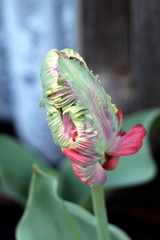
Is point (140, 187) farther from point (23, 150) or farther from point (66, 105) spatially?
point (66, 105)

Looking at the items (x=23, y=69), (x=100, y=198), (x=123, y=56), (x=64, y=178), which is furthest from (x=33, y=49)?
(x=100, y=198)

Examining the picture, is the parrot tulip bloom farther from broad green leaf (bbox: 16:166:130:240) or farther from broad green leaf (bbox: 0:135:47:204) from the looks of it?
broad green leaf (bbox: 0:135:47:204)

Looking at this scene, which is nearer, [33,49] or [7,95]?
[33,49]

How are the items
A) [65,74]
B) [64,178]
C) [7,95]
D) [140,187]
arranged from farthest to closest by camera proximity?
[7,95]
[140,187]
[64,178]
[65,74]

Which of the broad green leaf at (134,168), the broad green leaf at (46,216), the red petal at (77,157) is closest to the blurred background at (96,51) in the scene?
the broad green leaf at (134,168)

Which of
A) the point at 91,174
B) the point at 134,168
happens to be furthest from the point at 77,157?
the point at 134,168

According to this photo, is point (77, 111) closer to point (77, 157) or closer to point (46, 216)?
point (77, 157)

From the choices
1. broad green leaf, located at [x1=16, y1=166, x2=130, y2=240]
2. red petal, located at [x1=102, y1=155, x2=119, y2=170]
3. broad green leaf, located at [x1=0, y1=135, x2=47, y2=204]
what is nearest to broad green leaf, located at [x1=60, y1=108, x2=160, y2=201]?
broad green leaf, located at [x1=0, y1=135, x2=47, y2=204]
